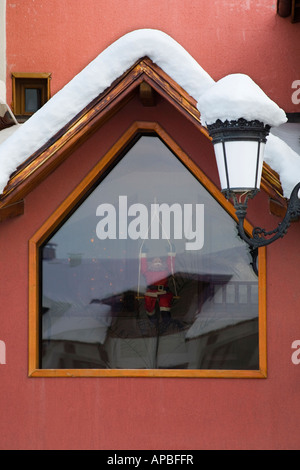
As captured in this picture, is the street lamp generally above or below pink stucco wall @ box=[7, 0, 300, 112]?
below

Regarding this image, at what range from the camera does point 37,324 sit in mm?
6734

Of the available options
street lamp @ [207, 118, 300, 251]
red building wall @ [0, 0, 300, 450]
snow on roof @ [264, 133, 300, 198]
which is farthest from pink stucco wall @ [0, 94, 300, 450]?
street lamp @ [207, 118, 300, 251]

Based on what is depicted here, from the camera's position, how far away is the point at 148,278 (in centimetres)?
673

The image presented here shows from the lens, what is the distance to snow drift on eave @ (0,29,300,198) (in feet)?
19.5

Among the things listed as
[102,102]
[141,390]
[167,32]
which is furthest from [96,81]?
[141,390]

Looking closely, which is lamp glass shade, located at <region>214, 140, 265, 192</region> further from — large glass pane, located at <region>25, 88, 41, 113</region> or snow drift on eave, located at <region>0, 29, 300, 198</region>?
large glass pane, located at <region>25, 88, 41, 113</region>

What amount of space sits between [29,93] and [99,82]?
240cm

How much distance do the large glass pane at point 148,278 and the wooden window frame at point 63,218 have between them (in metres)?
0.07

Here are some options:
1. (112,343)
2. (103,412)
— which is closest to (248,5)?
(112,343)

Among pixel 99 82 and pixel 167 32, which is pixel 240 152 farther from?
pixel 167 32

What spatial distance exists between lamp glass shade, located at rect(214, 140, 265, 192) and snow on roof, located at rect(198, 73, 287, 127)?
6.2 inches

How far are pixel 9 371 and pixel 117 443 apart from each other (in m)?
1.16

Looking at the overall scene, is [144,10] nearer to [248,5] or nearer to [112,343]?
[248,5]

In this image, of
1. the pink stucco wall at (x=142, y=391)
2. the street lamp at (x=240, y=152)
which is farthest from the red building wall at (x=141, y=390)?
the street lamp at (x=240, y=152)
